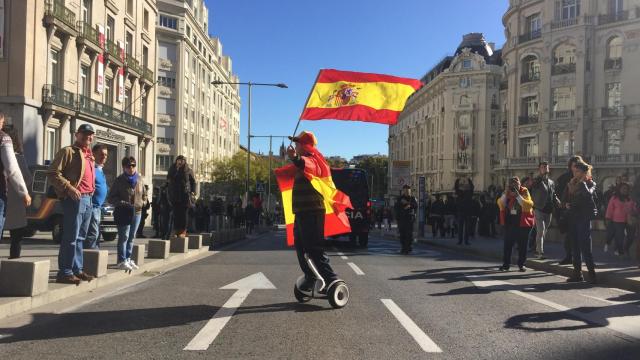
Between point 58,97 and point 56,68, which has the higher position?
point 56,68

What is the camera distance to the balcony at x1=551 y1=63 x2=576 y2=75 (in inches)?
1827

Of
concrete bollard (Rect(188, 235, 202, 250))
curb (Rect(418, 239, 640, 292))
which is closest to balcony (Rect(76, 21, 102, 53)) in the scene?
concrete bollard (Rect(188, 235, 202, 250))

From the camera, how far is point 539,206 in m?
12.3

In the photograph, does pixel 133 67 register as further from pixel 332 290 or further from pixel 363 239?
pixel 332 290

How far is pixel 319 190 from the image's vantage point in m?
6.59

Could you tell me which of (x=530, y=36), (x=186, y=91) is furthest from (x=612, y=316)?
(x=186, y=91)

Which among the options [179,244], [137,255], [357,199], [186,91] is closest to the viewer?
[137,255]

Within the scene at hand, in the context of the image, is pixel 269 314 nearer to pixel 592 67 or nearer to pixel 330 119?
pixel 330 119

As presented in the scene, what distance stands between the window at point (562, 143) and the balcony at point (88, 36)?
36740 mm

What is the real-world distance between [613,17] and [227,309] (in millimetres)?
47031

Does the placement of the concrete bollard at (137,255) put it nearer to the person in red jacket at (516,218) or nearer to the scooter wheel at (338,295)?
the scooter wheel at (338,295)

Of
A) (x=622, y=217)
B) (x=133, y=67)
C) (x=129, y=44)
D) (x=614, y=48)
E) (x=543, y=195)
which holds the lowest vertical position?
(x=622, y=217)

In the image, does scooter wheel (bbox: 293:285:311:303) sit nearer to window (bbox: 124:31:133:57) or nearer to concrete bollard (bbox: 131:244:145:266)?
concrete bollard (bbox: 131:244:145:266)

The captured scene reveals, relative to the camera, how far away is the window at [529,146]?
5048 cm
